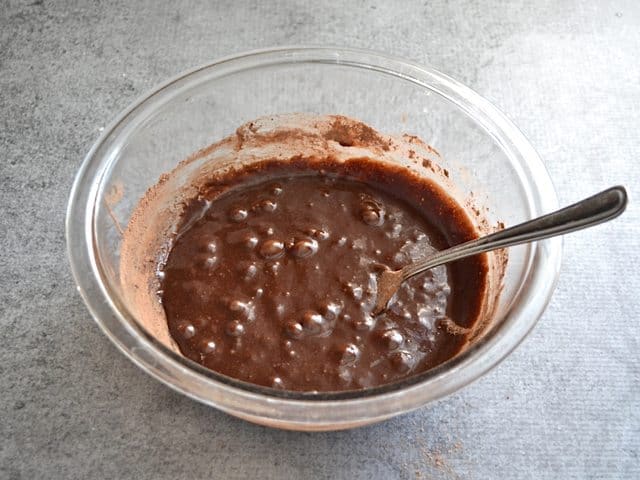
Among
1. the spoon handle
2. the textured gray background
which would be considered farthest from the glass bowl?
the textured gray background

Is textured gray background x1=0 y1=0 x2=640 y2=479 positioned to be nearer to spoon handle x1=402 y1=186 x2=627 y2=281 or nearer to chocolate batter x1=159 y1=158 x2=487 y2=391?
chocolate batter x1=159 y1=158 x2=487 y2=391

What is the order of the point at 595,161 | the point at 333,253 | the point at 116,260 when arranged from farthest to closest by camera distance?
1. the point at 595,161
2. the point at 333,253
3. the point at 116,260

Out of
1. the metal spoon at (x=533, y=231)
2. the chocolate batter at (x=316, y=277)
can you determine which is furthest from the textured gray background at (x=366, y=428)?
the metal spoon at (x=533, y=231)

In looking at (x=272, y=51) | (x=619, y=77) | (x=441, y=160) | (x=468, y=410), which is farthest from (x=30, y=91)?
(x=619, y=77)

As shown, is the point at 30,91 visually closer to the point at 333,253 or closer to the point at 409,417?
the point at 333,253

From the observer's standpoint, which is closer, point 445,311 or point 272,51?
point 445,311

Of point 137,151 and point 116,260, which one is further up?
point 137,151

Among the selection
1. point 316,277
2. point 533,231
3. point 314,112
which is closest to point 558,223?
point 533,231
